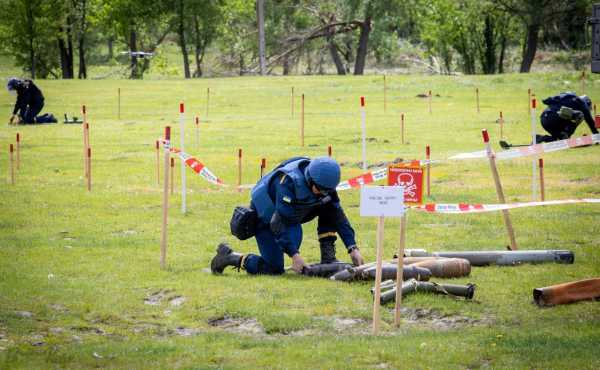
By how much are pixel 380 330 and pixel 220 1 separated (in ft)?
239

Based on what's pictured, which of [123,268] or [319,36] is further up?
[319,36]

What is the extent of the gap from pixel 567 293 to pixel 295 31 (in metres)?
67.9

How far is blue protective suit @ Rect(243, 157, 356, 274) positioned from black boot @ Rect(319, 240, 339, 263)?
0.07 metres

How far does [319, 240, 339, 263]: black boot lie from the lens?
13781 millimetres

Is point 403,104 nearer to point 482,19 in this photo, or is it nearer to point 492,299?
point 482,19

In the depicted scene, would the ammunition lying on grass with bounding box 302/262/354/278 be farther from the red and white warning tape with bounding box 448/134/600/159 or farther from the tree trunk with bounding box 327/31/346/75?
the tree trunk with bounding box 327/31/346/75

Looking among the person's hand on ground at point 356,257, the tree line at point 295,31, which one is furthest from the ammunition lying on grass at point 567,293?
the tree line at point 295,31

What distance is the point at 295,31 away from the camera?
78500 mm

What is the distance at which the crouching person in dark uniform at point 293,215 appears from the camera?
42.3 ft

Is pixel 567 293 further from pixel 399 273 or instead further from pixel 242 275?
pixel 242 275

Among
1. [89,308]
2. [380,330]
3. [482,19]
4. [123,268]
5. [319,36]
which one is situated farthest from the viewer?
[319,36]

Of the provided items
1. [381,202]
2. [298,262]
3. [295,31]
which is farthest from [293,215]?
[295,31]

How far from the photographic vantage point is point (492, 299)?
12.2m

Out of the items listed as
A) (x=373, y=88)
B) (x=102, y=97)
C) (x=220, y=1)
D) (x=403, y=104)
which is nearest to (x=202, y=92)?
(x=102, y=97)
